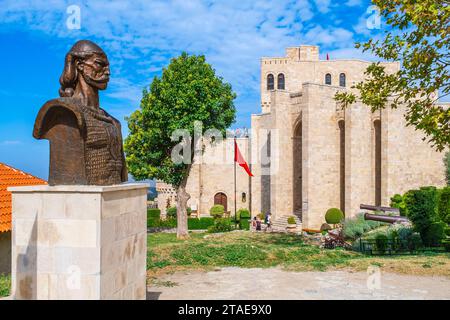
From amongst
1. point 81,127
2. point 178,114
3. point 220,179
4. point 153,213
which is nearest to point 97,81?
point 81,127

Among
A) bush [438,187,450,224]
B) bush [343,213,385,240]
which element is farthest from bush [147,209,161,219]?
bush [438,187,450,224]

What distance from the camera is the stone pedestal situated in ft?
15.1

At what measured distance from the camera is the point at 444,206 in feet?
52.3

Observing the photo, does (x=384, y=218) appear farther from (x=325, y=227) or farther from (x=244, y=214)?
(x=244, y=214)

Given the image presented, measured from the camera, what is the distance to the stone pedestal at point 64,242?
15.1 feet

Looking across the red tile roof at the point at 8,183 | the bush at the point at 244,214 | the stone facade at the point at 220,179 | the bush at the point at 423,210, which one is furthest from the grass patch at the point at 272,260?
the stone facade at the point at 220,179

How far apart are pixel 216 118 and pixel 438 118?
36.5ft

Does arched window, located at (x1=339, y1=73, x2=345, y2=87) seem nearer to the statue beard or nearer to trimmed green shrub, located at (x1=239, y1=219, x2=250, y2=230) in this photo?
trimmed green shrub, located at (x1=239, y1=219, x2=250, y2=230)

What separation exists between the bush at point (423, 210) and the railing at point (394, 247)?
588 mm

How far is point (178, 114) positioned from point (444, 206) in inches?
461

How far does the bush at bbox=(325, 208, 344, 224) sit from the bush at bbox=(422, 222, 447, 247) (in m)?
11.0

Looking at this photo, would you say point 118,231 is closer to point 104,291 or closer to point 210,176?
point 104,291

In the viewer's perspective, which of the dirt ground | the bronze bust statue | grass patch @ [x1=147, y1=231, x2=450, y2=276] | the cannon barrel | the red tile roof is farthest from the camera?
the cannon barrel
